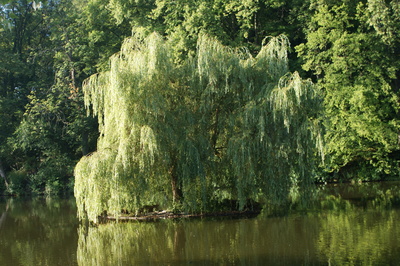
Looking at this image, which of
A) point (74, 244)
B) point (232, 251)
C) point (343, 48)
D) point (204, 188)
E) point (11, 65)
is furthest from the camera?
point (11, 65)

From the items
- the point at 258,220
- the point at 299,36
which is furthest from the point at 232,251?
the point at 299,36

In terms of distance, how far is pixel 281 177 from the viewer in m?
13.7

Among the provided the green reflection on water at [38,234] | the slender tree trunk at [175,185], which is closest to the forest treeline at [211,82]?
the slender tree trunk at [175,185]

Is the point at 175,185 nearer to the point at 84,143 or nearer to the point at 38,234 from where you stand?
the point at 38,234

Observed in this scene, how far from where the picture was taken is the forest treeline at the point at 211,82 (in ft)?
45.4

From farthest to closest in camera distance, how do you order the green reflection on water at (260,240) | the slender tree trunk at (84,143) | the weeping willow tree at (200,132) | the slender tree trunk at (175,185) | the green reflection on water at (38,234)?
the slender tree trunk at (84,143) → the slender tree trunk at (175,185) → the weeping willow tree at (200,132) → the green reflection on water at (38,234) → the green reflection on water at (260,240)

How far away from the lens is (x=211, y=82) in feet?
46.5

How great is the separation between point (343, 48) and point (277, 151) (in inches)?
432

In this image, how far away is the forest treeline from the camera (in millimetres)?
13836

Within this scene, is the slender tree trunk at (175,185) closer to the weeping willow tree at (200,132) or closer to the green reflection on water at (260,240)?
the weeping willow tree at (200,132)

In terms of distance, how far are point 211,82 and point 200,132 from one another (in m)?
1.64

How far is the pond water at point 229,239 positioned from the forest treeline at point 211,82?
1407mm

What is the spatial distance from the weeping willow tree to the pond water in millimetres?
948

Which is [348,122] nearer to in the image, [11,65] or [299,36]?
[299,36]
